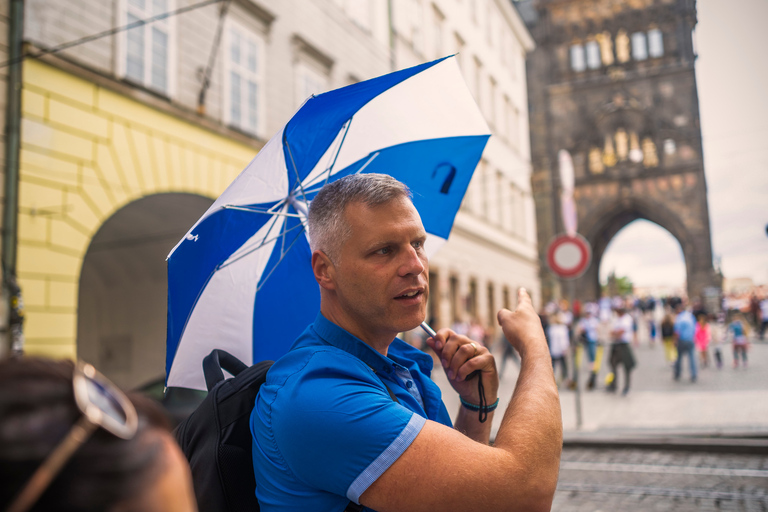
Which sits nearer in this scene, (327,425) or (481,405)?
(327,425)

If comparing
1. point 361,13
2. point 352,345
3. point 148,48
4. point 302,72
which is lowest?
point 352,345

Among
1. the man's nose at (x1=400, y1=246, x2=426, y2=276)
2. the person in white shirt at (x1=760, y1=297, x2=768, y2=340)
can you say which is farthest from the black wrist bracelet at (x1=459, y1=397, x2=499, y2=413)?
the person in white shirt at (x1=760, y1=297, x2=768, y2=340)

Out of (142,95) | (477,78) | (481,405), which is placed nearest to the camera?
(481,405)

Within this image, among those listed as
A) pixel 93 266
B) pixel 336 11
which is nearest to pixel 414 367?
pixel 93 266

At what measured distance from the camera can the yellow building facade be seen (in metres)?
8.97

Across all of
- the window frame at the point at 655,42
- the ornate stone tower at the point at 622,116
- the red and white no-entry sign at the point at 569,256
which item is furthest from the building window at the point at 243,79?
the window frame at the point at 655,42

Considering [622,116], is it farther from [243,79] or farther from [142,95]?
[142,95]

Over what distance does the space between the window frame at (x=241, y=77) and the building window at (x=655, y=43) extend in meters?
40.5

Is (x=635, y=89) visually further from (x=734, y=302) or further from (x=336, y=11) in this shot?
(x=336, y=11)

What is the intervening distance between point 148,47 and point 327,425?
1084 centimetres

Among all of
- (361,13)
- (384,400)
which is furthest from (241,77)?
(384,400)

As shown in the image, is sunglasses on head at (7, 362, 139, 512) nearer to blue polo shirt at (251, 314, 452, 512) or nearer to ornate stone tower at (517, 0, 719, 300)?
blue polo shirt at (251, 314, 452, 512)

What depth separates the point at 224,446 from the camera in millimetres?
1633

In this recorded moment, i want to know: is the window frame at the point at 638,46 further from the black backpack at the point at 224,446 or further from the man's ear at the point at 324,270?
the black backpack at the point at 224,446
